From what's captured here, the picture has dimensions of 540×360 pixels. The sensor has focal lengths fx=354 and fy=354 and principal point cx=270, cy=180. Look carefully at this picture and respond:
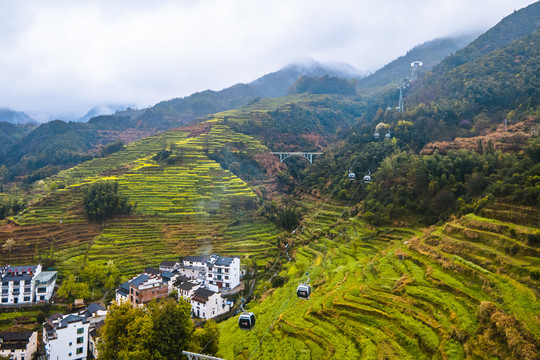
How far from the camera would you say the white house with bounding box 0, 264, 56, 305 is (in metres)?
31.9

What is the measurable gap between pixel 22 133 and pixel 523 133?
154 m

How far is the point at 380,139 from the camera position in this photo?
172ft

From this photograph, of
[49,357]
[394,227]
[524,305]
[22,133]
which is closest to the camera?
[524,305]

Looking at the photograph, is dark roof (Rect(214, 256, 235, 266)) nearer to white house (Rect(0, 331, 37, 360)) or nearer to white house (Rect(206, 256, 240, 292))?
white house (Rect(206, 256, 240, 292))

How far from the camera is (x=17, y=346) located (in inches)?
960

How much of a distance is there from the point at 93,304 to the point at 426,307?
26.3m

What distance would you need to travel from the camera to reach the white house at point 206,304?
29.4 metres

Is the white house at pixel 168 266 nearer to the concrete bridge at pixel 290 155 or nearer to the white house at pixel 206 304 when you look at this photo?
the white house at pixel 206 304

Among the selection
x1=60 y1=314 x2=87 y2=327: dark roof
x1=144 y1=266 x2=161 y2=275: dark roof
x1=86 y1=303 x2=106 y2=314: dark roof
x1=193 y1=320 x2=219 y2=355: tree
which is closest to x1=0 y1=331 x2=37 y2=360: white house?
x1=60 y1=314 x2=87 y2=327: dark roof

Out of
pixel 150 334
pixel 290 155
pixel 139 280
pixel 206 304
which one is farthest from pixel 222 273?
pixel 290 155

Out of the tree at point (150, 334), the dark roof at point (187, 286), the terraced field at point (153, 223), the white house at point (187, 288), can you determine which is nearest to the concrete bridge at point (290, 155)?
the terraced field at point (153, 223)

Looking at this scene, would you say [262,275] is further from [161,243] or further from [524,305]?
[524,305]

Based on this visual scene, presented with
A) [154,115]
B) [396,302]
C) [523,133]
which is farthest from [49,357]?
[154,115]

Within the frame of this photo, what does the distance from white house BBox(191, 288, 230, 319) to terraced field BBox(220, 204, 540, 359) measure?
16.5 ft
